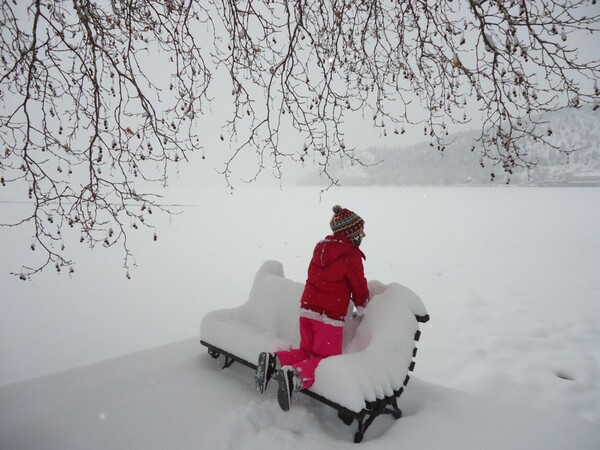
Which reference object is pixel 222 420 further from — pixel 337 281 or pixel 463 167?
pixel 463 167

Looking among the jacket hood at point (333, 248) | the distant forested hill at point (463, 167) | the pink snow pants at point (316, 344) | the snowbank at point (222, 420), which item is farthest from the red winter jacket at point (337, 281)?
the distant forested hill at point (463, 167)

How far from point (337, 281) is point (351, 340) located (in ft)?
2.64

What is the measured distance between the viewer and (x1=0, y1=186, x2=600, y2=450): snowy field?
2922mm

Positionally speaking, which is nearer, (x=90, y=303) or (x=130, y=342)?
(x=130, y=342)

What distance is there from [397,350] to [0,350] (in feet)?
19.9

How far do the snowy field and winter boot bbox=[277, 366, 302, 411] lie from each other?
0.24 metres

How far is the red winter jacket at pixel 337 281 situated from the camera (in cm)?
343

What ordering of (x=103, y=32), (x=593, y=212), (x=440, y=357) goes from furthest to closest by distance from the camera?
1. (x=593, y=212)
2. (x=440, y=357)
3. (x=103, y=32)

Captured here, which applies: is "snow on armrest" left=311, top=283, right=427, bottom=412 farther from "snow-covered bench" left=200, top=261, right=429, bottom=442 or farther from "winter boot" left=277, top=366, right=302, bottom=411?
"winter boot" left=277, top=366, right=302, bottom=411

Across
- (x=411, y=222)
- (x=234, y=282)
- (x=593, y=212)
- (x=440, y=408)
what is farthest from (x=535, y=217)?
(x=440, y=408)

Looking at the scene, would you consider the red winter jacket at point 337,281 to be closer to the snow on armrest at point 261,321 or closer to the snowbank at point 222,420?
the snow on armrest at point 261,321

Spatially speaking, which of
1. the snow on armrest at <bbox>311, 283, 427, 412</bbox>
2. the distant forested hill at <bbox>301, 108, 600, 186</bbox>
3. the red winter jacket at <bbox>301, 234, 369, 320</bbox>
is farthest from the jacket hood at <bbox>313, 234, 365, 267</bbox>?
the distant forested hill at <bbox>301, 108, 600, 186</bbox>

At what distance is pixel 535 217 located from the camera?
21312 millimetres

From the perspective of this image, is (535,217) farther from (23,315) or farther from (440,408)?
(23,315)
